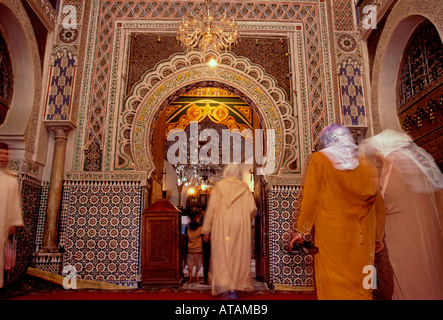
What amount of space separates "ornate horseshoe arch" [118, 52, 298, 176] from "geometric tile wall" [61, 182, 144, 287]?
0.52m

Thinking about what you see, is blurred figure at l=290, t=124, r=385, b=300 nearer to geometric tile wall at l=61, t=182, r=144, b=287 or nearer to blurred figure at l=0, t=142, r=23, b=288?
blurred figure at l=0, t=142, r=23, b=288

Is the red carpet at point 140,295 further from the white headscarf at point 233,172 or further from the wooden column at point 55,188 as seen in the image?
the white headscarf at point 233,172

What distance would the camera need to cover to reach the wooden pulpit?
14.4 ft

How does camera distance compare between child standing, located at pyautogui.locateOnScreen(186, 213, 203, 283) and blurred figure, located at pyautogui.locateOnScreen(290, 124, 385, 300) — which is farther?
child standing, located at pyautogui.locateOnScreen(186, 213, 203, 283)

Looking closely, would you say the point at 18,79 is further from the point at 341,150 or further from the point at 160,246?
the point at 341,150

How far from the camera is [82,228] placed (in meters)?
4.47

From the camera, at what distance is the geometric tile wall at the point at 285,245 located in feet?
14.4

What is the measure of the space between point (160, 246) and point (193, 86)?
241cm

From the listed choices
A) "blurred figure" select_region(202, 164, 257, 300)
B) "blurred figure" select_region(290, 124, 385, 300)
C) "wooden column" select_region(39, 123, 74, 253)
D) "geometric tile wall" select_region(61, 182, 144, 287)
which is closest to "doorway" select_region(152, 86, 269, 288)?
"geometric tile wall" select_region(61, 182, 144, 287)

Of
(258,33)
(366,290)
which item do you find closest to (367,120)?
(258,33)

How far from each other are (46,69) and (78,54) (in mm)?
497

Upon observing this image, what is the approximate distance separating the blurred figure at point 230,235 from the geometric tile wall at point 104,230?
1.52 metres

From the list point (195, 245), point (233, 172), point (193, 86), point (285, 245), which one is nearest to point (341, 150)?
point (233, 172)
